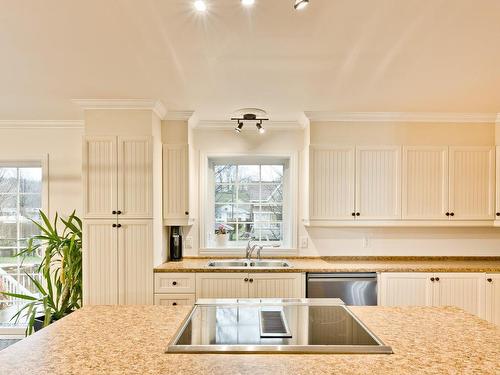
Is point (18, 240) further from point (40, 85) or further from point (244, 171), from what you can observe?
point (244, 171)

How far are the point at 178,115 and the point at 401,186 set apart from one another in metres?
2.42

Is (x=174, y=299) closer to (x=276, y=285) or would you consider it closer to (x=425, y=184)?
(x=276, y=285)

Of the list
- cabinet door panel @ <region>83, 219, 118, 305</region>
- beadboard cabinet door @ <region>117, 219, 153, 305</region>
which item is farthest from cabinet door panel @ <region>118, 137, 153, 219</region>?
cabinet door panel @ <region>83, 219, 118, 305</region>

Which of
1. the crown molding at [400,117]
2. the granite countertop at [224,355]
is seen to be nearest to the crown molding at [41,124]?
the crown molding at [400,117]

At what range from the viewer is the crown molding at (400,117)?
3516mm

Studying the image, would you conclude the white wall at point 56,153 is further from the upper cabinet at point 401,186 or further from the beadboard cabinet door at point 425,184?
the beadboard cabinet door at point 425,184

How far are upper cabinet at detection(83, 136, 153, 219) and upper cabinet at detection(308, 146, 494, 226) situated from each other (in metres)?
1.66

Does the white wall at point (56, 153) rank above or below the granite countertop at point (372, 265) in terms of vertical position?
above

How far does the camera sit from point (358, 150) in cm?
357

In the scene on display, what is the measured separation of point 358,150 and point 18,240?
3.93m

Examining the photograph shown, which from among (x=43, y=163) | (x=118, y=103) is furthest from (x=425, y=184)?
(x=43, y=163)

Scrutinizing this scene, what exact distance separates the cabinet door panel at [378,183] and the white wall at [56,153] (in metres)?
3.13

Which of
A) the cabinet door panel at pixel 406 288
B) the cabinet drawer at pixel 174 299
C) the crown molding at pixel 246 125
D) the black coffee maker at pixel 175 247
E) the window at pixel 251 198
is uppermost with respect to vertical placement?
the crown molding at pixel 246 125

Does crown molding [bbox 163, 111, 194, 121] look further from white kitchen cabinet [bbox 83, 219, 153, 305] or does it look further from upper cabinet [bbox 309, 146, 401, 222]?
upper cabinet [bbox 309, 146, 401, 222]
